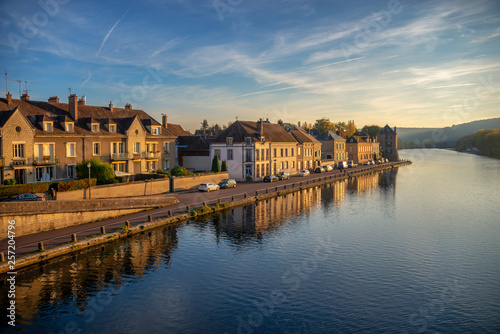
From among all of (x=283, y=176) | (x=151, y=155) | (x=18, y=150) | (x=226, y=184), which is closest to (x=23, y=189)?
(x=18, y=150)

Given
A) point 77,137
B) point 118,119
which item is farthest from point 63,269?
point 118,119

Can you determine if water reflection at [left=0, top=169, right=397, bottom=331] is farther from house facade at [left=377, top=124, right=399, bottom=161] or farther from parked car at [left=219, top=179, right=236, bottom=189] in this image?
house facade at [left=377, top=124, right=399, bottom=161]

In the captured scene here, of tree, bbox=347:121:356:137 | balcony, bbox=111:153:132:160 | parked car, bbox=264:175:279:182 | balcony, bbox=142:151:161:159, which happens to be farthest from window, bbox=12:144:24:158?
tree, bbox=347:121:356:137

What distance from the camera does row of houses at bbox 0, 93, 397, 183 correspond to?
1624 inches

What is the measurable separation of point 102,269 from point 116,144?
99.7 feet

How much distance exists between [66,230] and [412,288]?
25648 mm

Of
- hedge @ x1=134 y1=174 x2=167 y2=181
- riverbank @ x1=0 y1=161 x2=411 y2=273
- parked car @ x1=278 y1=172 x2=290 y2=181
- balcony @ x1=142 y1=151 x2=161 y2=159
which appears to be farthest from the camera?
parked car @ x1=278 y1=172 x2=290 y2=181

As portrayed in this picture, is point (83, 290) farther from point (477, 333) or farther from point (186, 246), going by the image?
point (477, 333)

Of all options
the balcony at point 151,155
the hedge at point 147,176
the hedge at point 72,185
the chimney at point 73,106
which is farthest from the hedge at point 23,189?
the balcony at point 151,155

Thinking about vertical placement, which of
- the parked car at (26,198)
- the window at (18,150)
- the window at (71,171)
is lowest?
the parked car at (26,198)

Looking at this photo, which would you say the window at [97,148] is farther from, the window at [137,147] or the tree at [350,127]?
the tree at [350,127]

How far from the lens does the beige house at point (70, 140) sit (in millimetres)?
40531

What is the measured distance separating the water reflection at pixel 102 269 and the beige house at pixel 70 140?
1776 cm

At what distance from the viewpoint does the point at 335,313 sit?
1866 cm
